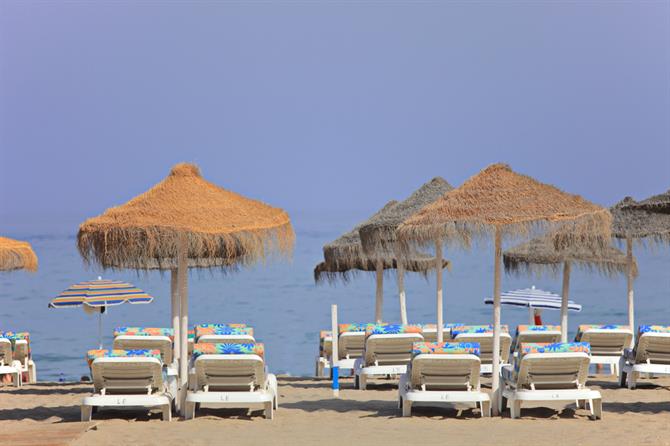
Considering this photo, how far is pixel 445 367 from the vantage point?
31.0 ft

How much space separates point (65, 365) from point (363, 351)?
1388 cm

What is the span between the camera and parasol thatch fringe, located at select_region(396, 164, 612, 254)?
952 centimetres

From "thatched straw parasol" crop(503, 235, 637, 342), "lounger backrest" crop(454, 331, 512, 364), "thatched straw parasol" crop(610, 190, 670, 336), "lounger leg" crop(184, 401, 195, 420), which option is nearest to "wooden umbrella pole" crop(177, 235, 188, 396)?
"lounger leg" crop(184, 401, 195, 420)

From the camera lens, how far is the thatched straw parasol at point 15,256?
13422 millimetres

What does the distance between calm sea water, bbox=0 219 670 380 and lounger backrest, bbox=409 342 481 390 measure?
17.7 feet

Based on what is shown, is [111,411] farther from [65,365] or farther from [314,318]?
[314,318]

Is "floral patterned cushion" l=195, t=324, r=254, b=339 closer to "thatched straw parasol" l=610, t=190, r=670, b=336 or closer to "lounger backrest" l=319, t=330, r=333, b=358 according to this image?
"lounger backrest" l=319, t=330, r=333, b=358

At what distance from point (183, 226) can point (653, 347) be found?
510 centimetres

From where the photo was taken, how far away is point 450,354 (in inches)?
370

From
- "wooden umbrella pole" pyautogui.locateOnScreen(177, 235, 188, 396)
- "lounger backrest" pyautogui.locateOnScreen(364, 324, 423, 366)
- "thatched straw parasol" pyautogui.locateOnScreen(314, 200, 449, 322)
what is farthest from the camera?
"thatched straw parasol" pyautogui.locateOnScreen(314, 200, 449, 322)

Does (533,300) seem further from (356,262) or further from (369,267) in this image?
(356,262)

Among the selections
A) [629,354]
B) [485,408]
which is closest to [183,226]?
[485,408]

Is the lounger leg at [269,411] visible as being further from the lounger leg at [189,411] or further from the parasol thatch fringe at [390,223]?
the parasol thatch fringe at [390,223]

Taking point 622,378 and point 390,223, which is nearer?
point 622,378
